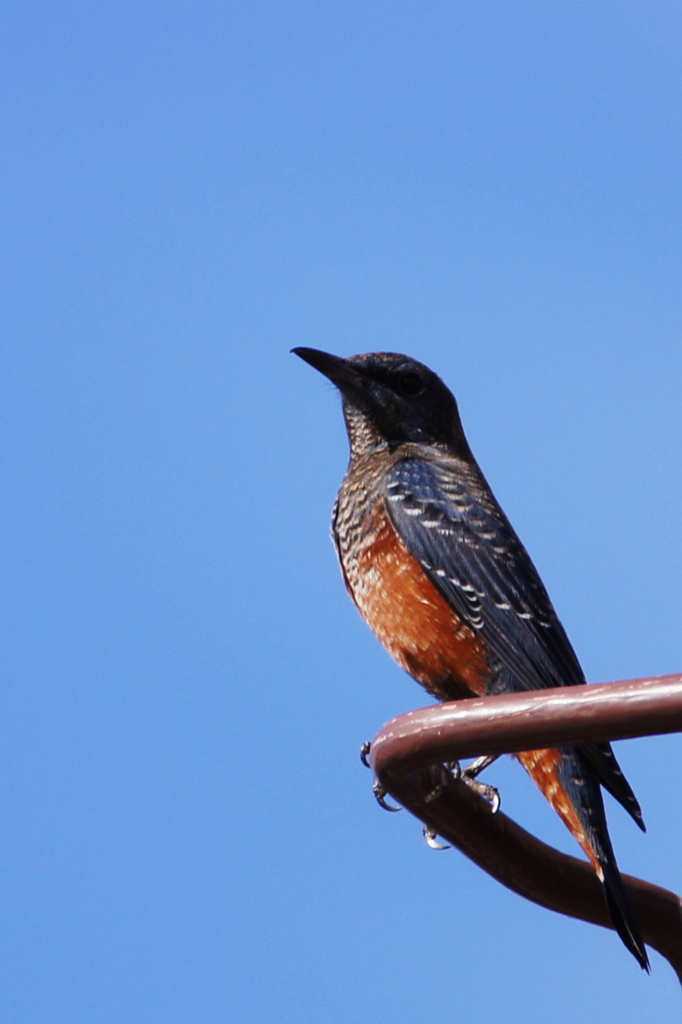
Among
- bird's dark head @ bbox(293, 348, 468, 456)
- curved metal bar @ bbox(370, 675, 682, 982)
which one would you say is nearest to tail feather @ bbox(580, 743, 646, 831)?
curved metal bar @ bbox(370, 675, 682, 982)

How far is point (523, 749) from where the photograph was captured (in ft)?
8.06

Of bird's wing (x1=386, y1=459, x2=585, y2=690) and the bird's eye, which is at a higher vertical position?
the bird's eye

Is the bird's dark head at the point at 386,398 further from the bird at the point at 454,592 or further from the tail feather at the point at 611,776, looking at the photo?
the tail feather at the point at 611,776

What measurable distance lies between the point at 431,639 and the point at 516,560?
706mm

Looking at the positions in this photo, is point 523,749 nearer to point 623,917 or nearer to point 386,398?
point 623,917

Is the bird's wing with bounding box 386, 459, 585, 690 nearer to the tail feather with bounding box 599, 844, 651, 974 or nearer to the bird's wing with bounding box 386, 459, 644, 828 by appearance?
the bird's wing with bounding box 386, 459, 644, 828

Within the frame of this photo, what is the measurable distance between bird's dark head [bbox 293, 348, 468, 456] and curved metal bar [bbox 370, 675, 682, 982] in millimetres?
3268

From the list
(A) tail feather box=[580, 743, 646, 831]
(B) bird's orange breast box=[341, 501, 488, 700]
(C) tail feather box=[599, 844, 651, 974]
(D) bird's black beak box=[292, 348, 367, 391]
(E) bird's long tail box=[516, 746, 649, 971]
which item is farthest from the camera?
(D) bird's black beak box=[292, 348, 367, 391]

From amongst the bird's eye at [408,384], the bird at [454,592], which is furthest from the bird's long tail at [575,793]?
the bird's eye at [408,384]

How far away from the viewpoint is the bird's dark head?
6332 millimetres

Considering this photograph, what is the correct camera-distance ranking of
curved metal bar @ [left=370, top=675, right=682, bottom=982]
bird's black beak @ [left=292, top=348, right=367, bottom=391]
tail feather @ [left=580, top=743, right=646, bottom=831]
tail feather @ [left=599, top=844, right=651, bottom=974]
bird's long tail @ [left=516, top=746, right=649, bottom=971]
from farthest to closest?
bird's black beak @ [left=292, top=348, right=367, bottom=391], tail feather @ [left=580, top=743, right=646, bottom=831], bird's long tail @ [left=516, top=746, right=649, bottom=971], tail feather @ [left=599, top=844, right=651, bottom=974], curved metal bar @ [left=370, top=675, right=682, bottom=982]

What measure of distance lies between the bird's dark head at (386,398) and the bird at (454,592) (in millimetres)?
37

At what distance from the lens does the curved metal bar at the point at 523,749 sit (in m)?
2.27

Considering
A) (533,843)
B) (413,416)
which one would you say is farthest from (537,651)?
(533,843)
